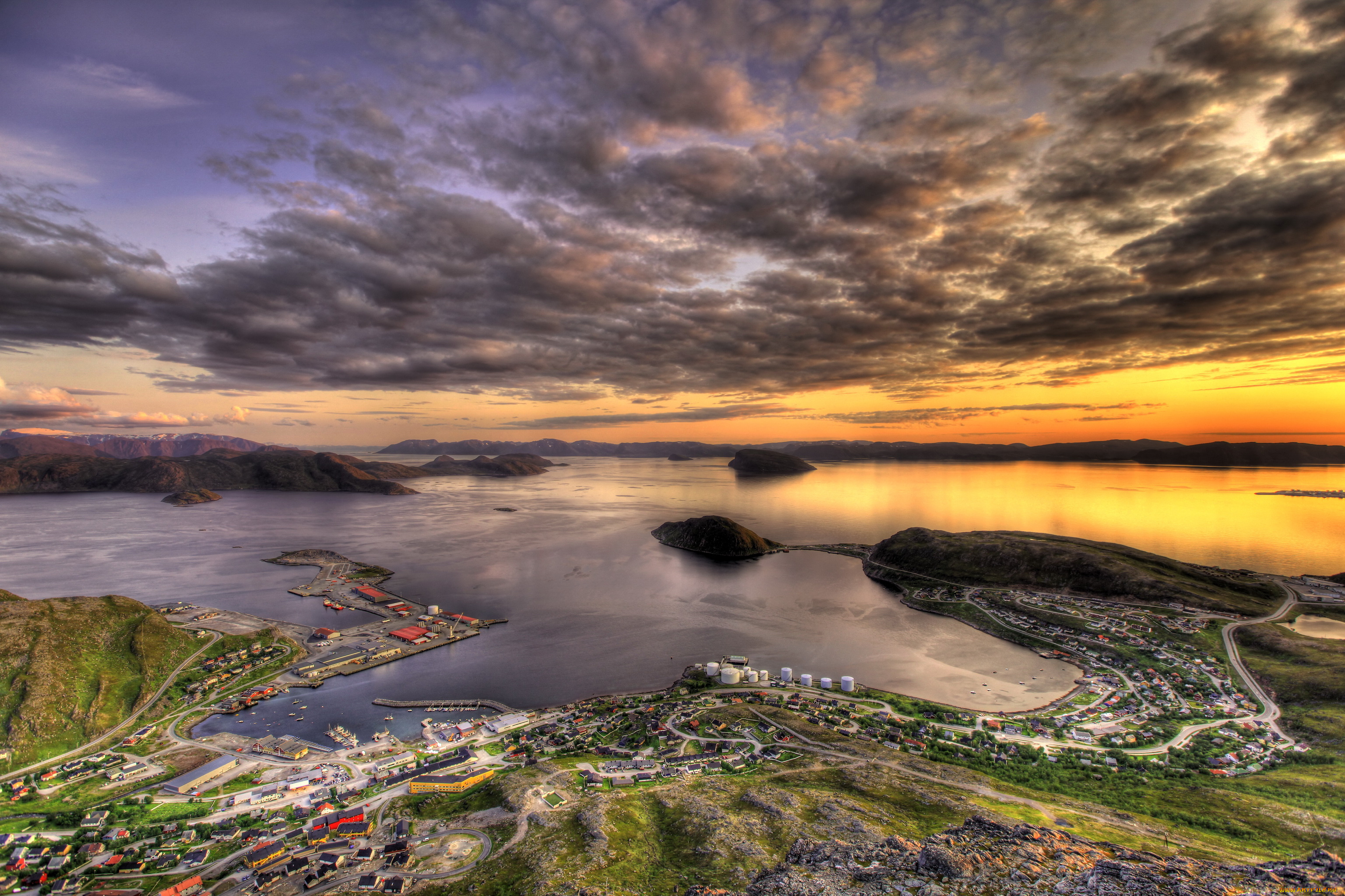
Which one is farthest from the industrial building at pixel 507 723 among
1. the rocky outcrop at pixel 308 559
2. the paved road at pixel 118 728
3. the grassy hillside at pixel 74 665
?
the rocky outcrop at pixel 308 559

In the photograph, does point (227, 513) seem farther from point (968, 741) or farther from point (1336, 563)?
point (1336, 563)

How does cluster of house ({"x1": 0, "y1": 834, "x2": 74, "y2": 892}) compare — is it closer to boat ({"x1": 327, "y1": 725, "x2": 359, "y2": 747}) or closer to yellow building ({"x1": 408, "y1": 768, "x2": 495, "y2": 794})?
boat ({"x1": 327, "y1": 725, "x2": 359, "y2": 747})

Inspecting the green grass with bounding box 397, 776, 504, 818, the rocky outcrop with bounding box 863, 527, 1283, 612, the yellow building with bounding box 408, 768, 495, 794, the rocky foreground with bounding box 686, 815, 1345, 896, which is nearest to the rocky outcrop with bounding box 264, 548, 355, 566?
the yellow building with bounding box 408, 768, 495, 794

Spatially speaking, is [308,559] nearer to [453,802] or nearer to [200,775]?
[200,775]

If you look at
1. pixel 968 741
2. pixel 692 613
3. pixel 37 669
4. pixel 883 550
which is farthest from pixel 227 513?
pixel 968 741

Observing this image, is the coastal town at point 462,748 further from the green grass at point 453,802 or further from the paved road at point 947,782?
the paved road at point 947,782

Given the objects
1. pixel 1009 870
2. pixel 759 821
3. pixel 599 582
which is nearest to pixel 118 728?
pixel 759 821
